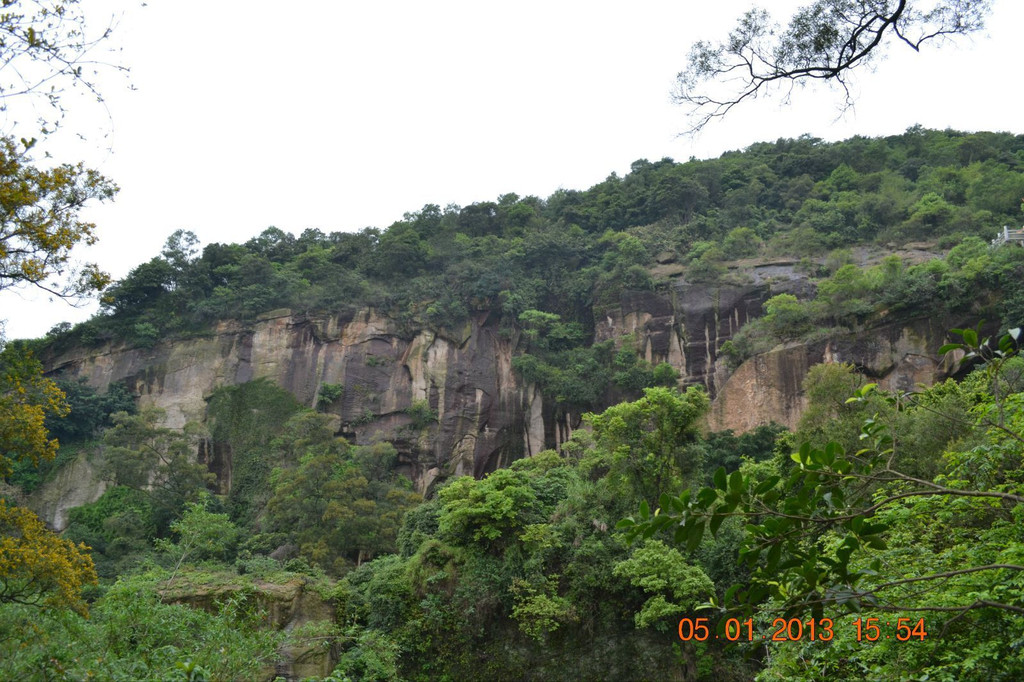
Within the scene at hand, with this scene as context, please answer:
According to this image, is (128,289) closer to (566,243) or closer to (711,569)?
(566,243)

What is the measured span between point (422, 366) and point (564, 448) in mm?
10907

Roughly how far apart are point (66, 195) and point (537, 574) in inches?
445

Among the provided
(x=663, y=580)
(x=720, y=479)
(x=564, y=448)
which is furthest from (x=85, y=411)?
(x=720, y=479)

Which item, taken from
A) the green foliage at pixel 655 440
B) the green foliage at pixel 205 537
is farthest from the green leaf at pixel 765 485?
Result: the green foliage at pixel 205 537

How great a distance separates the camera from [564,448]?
20.7m

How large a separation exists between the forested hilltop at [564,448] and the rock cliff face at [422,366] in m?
0.11

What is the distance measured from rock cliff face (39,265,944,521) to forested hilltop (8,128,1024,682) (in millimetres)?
114

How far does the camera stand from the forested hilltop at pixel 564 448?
217 inches

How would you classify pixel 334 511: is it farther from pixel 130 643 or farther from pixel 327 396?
pixel 130 643

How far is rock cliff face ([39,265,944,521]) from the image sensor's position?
2797 cm

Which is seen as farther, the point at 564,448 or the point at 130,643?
the point at 564,448

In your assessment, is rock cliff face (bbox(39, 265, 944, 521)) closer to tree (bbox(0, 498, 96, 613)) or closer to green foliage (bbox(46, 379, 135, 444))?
green foliage (bbox(46, 379, 135, 444))

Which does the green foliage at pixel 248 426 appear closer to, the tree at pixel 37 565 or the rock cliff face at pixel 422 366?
the rock cliff face at pixel 422 366

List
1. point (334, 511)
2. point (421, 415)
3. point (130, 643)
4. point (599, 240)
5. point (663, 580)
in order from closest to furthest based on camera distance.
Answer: point (130, 643) < point (663, 580) < point (334, 511) < point (421, 415) < point (599, 240)
